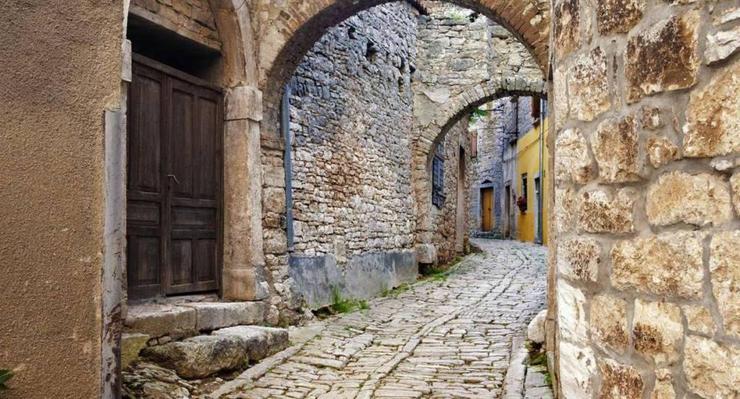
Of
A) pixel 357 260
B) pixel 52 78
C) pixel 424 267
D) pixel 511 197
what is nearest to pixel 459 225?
pixel 424 267

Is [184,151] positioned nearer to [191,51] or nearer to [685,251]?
[191,51]

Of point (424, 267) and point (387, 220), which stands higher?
point (387, 220)

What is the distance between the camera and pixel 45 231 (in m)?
2.66

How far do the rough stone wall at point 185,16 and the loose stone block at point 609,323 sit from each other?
13.7 ft

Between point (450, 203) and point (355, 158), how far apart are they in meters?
6.02

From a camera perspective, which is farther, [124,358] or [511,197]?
[511,197]

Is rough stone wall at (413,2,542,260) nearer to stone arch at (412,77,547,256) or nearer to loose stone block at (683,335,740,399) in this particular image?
stone arch at (412,77,547,256)

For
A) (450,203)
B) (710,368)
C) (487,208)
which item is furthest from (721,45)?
(487,208)

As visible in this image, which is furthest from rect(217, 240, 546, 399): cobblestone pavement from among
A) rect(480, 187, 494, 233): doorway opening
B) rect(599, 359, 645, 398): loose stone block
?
rect(480, 187, 494, 233): doorway opening

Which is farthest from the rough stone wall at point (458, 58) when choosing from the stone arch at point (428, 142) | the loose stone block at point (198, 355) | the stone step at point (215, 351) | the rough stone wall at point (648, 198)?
the rough stone wall at point (648, 198)

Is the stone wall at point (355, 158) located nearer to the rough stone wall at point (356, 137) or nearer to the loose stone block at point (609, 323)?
the rough stone wall at point (356, 137)

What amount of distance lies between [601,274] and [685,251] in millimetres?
382

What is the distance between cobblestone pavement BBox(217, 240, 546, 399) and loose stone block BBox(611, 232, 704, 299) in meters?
2.60

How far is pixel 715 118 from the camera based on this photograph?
1479mm
